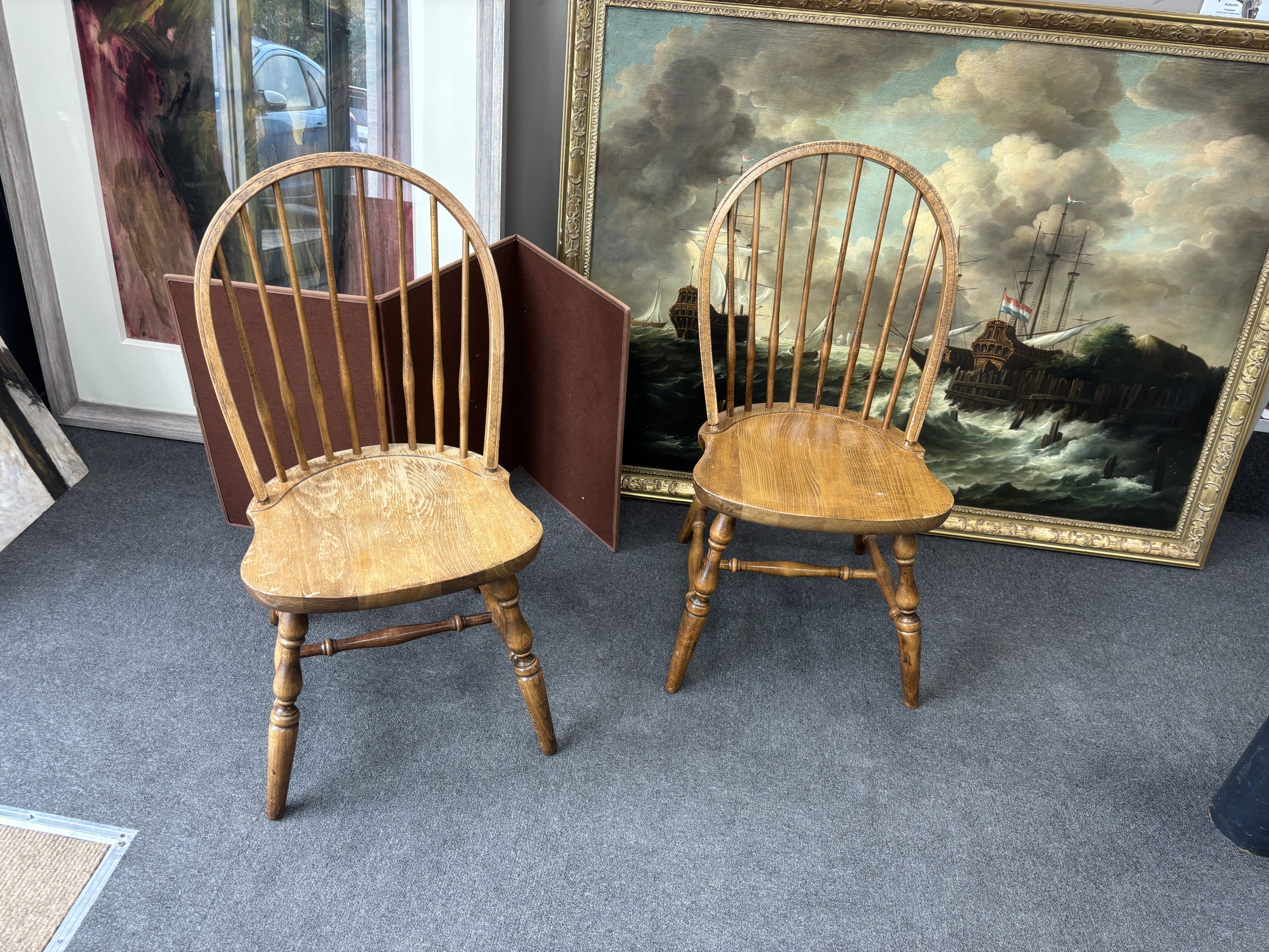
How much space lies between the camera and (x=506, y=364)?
2.24 metres

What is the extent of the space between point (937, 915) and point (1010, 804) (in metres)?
0.30

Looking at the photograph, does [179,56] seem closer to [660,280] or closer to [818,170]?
[660,280]

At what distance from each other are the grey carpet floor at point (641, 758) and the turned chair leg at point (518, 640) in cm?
14

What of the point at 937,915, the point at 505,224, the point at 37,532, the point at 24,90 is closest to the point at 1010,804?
the point at 937,915

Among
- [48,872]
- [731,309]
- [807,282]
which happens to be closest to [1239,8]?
[807,282]

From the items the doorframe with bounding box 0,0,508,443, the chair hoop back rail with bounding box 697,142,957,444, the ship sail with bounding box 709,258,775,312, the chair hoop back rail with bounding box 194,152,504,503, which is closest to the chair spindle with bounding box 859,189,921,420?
the chair hoop back rail with bounding box 697,142,957,444

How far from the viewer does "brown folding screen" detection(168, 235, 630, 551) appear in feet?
6.05

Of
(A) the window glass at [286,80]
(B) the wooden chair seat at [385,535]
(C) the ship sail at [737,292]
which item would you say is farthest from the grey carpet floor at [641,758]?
(A) the window glass at [286,80]

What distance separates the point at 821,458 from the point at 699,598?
0.35 meters

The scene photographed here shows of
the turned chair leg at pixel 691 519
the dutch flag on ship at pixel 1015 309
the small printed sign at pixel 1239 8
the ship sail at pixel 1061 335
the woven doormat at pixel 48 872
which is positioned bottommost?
the woven doormat at pixel 48 872

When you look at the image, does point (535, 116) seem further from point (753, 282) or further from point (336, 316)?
point (336, 316)

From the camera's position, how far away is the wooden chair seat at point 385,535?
1234 millimetres

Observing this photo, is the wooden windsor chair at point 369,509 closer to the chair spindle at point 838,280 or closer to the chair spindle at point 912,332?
the chair spindle at point 838,280

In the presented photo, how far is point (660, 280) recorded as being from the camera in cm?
211
